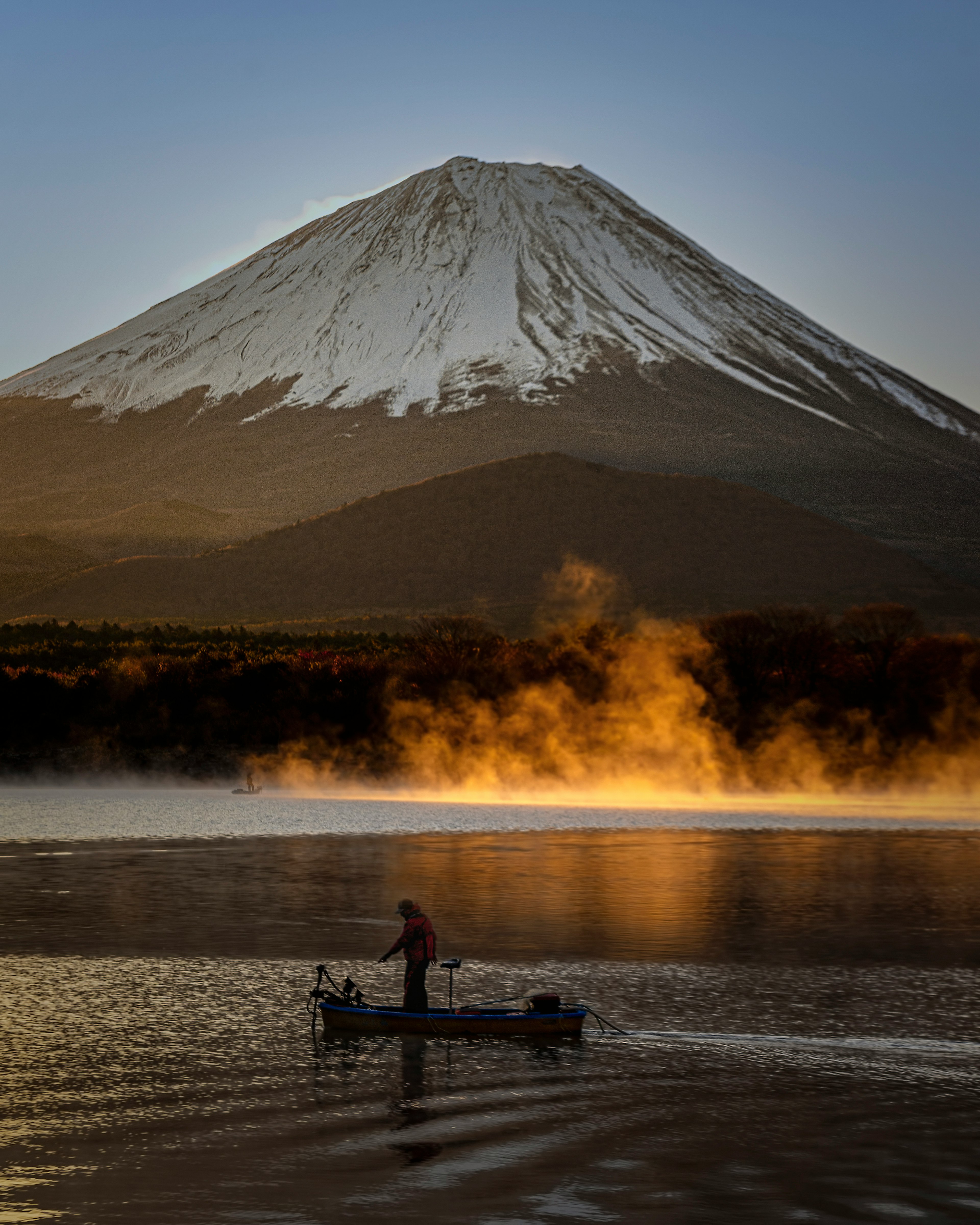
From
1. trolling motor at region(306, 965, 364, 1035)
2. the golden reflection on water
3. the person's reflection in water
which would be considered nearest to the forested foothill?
the golden reflection on water

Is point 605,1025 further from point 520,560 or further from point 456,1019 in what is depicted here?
point 520,560

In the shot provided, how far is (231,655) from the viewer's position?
2731 inches

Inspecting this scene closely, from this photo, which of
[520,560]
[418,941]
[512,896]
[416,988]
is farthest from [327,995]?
[520,560]

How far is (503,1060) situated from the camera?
53.5 ft

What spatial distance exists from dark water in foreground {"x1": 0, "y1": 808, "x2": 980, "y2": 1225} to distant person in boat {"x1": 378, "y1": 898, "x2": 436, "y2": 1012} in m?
0.41

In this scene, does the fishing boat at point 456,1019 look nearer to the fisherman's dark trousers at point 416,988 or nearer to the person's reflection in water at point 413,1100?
the fisherman's dark trousers at point 416,988

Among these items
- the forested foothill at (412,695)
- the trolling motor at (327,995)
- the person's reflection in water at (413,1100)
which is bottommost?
the person's reflection in water at (413,1100)

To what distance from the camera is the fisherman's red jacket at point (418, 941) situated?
1706 cm

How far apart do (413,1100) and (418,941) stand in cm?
262

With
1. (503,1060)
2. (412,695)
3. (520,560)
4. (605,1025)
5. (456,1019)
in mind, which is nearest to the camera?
(503,1060)

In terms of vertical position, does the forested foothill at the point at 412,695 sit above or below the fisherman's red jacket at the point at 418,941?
above

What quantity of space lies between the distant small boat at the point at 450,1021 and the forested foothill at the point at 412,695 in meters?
38.6

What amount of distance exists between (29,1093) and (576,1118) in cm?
493

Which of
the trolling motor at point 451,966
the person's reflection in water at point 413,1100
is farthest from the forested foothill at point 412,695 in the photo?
the person's reflection in water at point 413,1100
